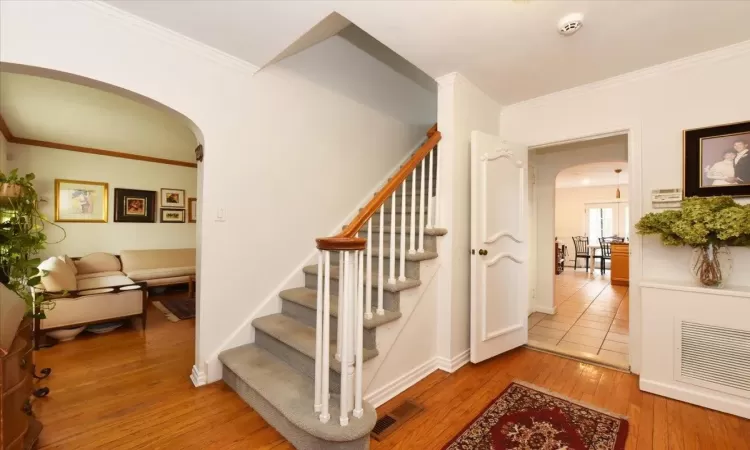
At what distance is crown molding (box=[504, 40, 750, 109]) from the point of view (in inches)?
83.8

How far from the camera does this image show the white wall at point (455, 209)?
8.28ft

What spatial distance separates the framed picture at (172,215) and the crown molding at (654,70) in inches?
238

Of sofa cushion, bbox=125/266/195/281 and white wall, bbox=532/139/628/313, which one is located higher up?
white wall, bbox=532/139/628/313

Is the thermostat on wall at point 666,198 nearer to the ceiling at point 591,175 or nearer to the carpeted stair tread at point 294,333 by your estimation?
the carpeted stair tread at point 294,333

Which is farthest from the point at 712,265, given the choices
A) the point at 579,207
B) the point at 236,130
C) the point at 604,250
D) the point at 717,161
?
the point at 579,207

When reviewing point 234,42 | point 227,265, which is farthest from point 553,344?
point 234,42

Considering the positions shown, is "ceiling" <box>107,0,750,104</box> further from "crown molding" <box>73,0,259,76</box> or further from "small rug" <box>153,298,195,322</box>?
"small rug" <box>153,298,195,322</box>

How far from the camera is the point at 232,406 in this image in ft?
6.41

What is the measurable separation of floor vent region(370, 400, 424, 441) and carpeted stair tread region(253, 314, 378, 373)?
1.19ft

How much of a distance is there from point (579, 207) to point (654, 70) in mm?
7939

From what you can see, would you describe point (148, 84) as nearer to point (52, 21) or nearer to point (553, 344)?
point (52, 21)

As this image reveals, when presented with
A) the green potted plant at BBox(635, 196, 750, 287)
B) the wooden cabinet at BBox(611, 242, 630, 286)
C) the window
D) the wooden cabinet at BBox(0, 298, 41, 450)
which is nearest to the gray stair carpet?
the wooden cabinet at BBox(0, 298, 41, 450)

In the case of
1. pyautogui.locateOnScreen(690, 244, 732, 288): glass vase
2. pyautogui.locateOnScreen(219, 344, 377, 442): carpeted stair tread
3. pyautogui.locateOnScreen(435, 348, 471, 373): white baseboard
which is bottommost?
pyautogui.locateOnScreen(435, 348, 471, 373): white baseboard

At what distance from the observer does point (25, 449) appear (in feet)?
4.95
